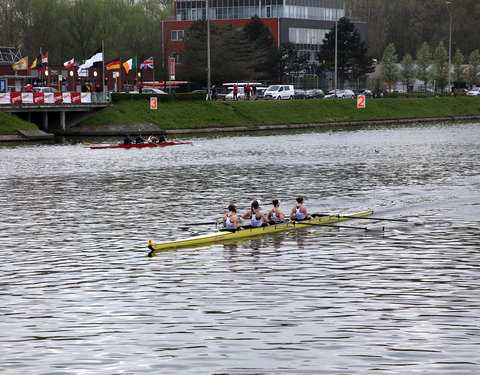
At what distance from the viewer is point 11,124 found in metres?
83.6

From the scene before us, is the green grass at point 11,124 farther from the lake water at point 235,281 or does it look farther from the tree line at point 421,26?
the tree line at point 421,26

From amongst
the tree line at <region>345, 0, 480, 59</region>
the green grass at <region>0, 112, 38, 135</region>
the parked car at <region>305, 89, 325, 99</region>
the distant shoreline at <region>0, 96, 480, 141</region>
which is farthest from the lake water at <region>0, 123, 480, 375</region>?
the tree line at <region>345, 0, 480, 59</region>

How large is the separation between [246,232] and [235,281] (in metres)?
6.97

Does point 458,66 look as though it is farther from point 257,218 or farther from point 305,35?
point 257,218

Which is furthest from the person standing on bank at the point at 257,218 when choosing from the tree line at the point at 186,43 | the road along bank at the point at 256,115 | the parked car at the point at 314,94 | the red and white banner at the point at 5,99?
the tree line at the point at 186,43

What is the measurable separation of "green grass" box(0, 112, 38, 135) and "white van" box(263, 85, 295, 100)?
39.2 metres

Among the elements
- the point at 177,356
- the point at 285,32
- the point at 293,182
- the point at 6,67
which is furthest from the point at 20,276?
the point at 285,32

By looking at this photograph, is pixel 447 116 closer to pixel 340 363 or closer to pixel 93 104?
pixel 93 104

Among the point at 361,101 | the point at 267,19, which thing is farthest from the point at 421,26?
the point at 361,101

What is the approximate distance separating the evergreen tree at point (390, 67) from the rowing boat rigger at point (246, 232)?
11583cm

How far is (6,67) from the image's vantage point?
396ft

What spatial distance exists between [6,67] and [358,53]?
54021 millimetres

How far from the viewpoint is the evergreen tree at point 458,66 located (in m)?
153

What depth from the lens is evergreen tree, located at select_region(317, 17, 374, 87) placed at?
140 metres
